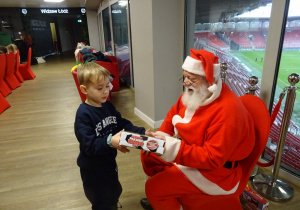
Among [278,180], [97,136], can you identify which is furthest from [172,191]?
[278,180]

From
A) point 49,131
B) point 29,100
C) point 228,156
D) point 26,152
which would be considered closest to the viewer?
point 228,156

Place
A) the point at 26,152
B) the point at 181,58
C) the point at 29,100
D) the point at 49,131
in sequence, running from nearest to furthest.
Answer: the point at 26,152 → the point at 181,58 → the point at 49,131 → the point at 29,100

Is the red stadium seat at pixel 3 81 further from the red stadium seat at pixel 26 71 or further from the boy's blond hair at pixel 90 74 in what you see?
the boy's blond hair at pixel 90 74

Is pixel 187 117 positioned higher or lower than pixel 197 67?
lower

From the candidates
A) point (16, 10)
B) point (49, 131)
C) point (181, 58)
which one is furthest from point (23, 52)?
point (181, 58)

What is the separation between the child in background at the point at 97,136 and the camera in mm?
1229

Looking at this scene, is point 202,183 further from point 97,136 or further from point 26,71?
point 26,71

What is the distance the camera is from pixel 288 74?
188cm

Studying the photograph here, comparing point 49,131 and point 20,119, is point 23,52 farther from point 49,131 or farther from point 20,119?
point 49,131

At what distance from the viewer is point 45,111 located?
4262mm

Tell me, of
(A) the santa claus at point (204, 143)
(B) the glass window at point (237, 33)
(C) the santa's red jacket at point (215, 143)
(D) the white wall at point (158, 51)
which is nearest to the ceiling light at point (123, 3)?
(D) the white wall at point (158, 51)

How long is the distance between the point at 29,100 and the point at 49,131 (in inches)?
82.1

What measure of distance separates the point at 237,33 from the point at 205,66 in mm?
1301

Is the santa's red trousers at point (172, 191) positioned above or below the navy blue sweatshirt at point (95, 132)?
below
